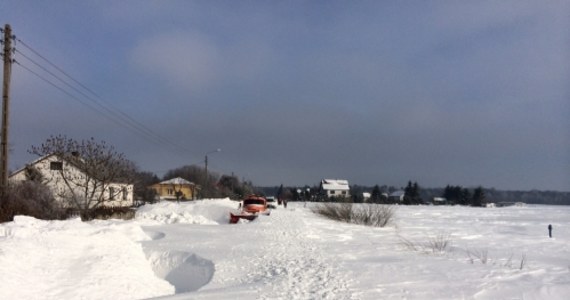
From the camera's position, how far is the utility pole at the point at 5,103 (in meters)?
18.6

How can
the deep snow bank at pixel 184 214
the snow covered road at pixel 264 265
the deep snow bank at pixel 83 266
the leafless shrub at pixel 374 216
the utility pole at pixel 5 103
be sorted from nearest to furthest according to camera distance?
1. the snow covered road at pixel 264 265
2. the deep snow bank at pixel 83 266
3. the utility pole at pixel 5 103
4. the deep snow bank at pixel 184 214
5. the leafless shrub at pixel 374 216

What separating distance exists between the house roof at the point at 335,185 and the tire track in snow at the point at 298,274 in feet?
383

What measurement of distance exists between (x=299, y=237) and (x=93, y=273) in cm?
1182

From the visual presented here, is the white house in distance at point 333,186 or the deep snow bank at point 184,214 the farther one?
the white house in distance at point 333,186

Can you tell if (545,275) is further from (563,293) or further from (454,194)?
(454,194)

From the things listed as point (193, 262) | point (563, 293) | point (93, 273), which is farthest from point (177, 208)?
point (563, 293)

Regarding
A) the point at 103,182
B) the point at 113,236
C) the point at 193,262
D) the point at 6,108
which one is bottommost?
the point at 193,262

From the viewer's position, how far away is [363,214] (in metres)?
34.2

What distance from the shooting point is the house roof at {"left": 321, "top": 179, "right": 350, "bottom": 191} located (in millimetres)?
135250

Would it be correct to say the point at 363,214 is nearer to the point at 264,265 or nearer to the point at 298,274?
the point at 264,265

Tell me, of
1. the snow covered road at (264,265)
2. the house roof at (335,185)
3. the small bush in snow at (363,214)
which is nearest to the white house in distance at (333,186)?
the house roof at (335,185)

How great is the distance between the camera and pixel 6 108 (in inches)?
749

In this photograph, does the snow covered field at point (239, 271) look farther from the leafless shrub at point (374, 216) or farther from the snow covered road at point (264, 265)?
the leafless shrub at point (374, 216)

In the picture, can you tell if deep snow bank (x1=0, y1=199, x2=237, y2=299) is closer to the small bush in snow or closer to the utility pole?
the utility pole
